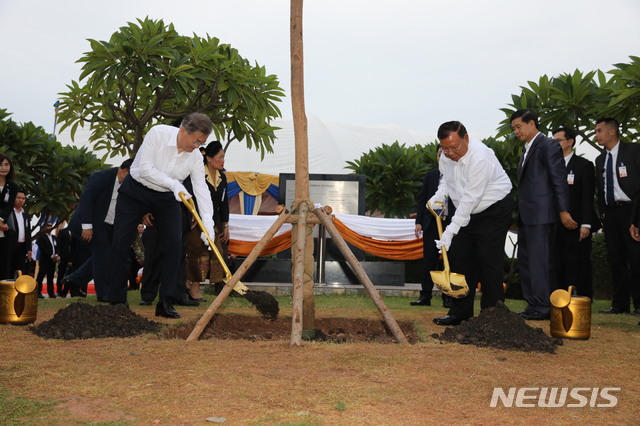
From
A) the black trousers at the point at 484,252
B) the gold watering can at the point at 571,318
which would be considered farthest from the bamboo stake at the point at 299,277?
the gold watering can at the point at 571,318

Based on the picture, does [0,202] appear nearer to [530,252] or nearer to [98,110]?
[98,110]

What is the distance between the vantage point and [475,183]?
16.9ft

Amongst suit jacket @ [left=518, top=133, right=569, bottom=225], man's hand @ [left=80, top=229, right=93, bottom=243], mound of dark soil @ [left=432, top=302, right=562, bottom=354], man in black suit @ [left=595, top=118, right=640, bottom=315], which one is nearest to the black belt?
man in black suit @ [left=595, top=118, right=640, bottom=315]

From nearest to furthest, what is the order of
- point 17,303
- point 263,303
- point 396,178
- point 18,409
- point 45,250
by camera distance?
point 18,409, point 17,303, point 263,303, point 45,250, point 396,178

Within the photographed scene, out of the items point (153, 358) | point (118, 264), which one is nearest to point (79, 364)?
point (153, 358)

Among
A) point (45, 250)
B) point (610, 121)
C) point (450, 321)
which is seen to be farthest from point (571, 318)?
point (45, 250)

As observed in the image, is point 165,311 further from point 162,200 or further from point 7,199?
point 7,199

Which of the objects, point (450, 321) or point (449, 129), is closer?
point (449, 129)

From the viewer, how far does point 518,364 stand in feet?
12.4

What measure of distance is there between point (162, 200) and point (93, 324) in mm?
1287

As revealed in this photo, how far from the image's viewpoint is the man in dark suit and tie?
18.6 feet

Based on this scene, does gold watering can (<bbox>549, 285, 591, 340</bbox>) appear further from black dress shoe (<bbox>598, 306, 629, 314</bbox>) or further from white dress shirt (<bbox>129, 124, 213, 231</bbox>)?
white dress shirt (<bbox>129, 124, 213, 231</bbox>)

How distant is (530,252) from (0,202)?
533 cm

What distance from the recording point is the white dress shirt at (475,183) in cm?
514
